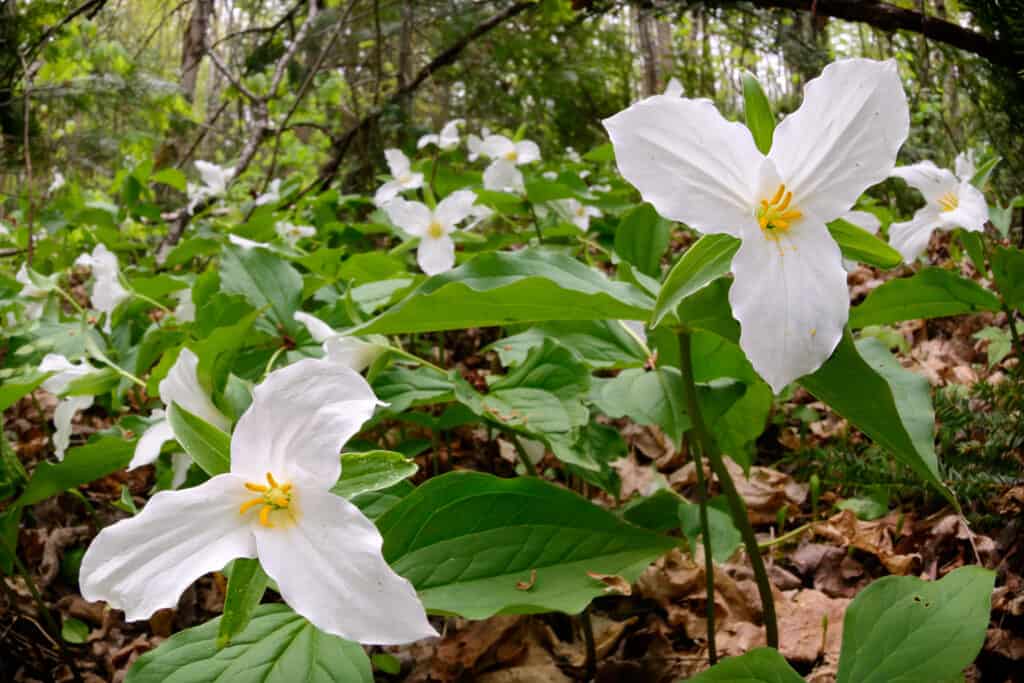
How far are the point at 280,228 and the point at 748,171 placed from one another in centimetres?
213

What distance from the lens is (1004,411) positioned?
1167 mm

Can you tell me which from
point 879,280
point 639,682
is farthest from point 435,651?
point 879,280

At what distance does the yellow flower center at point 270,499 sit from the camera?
2.37 feet

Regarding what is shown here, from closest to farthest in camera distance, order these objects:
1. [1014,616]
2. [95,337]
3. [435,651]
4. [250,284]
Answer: [1014,616]
[435,651]
[250,284]
[95,337]

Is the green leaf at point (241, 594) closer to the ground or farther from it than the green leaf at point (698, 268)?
closer to the ground

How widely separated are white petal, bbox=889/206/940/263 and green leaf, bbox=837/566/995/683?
23.2 inches

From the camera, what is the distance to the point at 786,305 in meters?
0.73

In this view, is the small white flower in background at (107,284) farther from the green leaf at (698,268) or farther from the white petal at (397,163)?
the green leaf at (698,268)

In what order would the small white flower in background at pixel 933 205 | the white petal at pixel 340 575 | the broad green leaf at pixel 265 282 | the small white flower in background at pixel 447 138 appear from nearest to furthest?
the white petal at pixel 340 575, the small white flower in background at pixel 933 205, the broad green leaf at pixel 265 282, the small white flower in background at pixel 447 138

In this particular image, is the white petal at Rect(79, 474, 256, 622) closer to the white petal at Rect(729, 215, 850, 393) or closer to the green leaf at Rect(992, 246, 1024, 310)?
the white petal at Rect(729, 215, 850, 393)

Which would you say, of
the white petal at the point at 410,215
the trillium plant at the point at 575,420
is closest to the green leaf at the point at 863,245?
the trillium plant at the point at 575,420

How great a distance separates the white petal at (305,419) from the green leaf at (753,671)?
1.58ft

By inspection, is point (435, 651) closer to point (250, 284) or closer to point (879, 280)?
point (250, 284)

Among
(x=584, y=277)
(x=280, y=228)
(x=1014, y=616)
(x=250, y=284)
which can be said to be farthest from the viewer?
(x=280, y=228)
